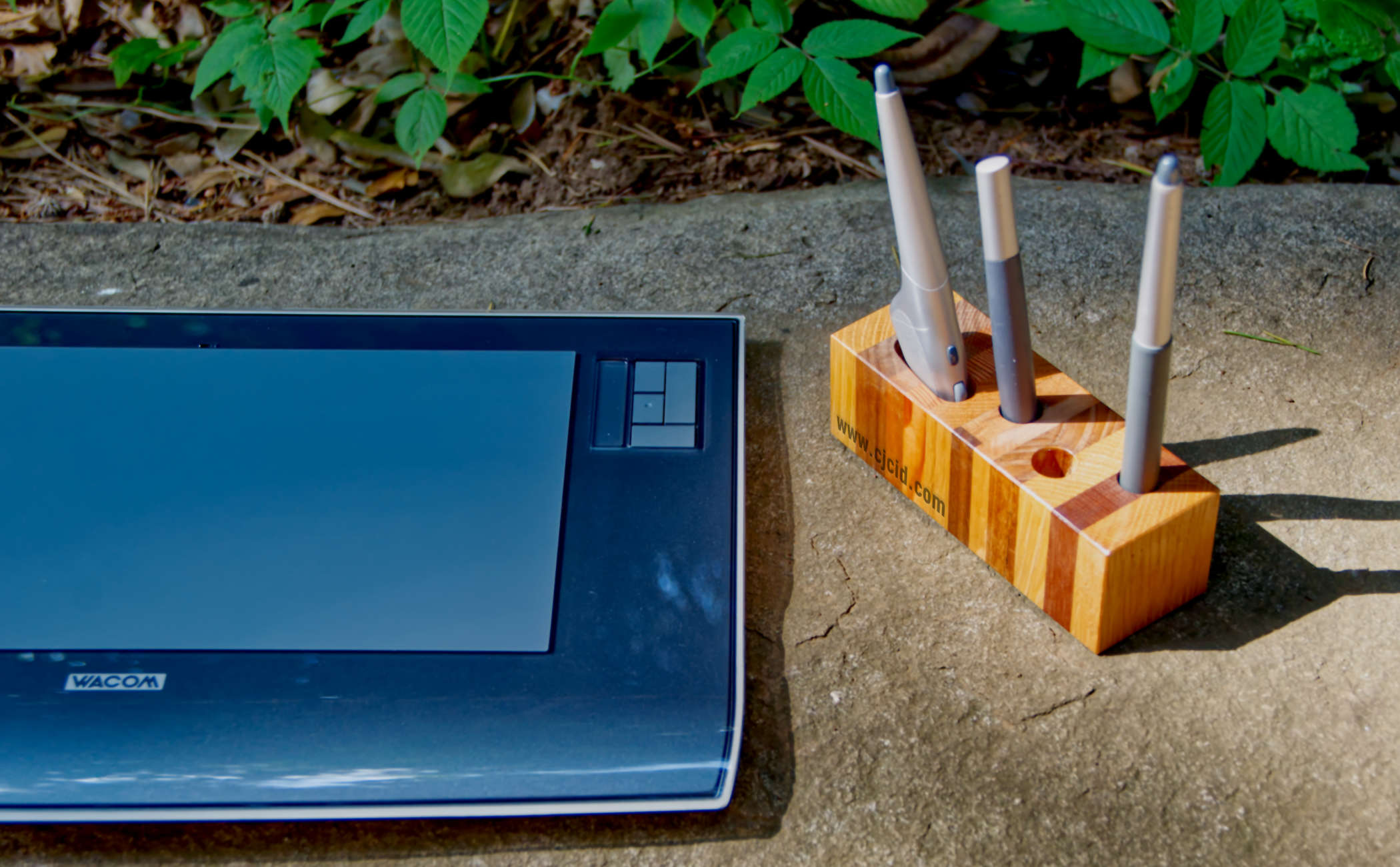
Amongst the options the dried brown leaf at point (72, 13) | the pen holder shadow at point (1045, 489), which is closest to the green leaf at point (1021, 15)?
the pen holder shadow at point (1045, 489)

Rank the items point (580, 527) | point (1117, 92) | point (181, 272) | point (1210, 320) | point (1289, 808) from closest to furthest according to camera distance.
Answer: point (1289, 808)
point (580, 527)
point (1210, 320)
point (181, 272)
point (1117, 92)

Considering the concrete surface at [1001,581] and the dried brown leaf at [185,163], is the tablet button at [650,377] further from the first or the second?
the dried brown leaf at [185,163]

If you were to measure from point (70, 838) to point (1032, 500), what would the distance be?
594 mm

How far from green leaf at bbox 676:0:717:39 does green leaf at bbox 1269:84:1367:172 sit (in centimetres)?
57

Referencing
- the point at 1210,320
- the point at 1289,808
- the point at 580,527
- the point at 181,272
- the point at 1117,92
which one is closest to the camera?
the point at 1289,808

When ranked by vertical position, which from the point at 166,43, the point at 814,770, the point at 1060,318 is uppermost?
the point at 166,43

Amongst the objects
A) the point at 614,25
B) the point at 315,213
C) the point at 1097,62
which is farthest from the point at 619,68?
the point at 1097,62

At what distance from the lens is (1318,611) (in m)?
0.71

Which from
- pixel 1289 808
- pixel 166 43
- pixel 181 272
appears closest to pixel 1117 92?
pixel 1289 808

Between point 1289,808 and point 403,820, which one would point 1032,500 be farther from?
point 403,820

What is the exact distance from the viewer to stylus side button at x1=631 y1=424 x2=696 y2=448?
30.7 inches

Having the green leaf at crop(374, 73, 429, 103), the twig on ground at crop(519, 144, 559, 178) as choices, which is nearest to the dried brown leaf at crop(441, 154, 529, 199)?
the twig on ground at crop(519, 144, 559, 178)

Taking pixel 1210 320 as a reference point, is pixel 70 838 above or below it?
below

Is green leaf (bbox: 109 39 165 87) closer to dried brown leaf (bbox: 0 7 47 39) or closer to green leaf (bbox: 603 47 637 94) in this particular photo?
dried brown leaf (bbox: 0 7 47 39)
